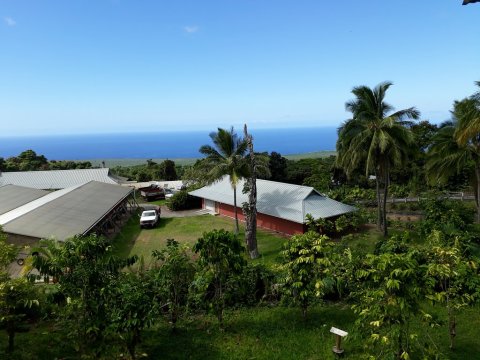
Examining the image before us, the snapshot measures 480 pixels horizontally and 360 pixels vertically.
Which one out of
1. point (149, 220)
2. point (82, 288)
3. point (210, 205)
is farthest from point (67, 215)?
point (82, 288)

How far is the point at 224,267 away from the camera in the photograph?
888 cm

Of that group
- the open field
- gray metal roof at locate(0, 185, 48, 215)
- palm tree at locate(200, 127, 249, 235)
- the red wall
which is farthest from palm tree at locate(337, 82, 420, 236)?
gray metal roof at locate(0, 185, 48, 215)

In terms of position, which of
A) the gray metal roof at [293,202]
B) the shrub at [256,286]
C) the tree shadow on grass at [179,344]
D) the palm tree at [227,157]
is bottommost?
the tree shadow on grass at [179,344]

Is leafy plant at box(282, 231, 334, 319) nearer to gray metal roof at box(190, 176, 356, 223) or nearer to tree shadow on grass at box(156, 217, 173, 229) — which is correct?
gray metal roof at box(190, 176, 356, 223)

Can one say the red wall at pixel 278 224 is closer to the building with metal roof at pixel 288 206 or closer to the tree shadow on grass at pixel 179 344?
the building with metal roof at pixel 288 206

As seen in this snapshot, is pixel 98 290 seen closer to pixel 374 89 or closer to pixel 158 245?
pixel 158 245

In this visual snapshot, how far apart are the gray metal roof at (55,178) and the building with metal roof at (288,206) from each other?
22347 mm

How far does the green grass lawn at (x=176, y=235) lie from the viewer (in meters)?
20.5

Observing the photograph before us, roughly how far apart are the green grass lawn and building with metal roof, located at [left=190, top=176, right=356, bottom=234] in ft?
3.32

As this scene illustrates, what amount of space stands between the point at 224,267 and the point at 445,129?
19246 mm

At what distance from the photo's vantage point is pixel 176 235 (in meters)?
24.1

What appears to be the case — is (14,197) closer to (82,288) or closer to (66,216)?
(66,216)

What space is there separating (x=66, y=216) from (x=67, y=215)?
0.80ft

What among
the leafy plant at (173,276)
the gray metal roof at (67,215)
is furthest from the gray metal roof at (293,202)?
the leafy plant at (173,276)
